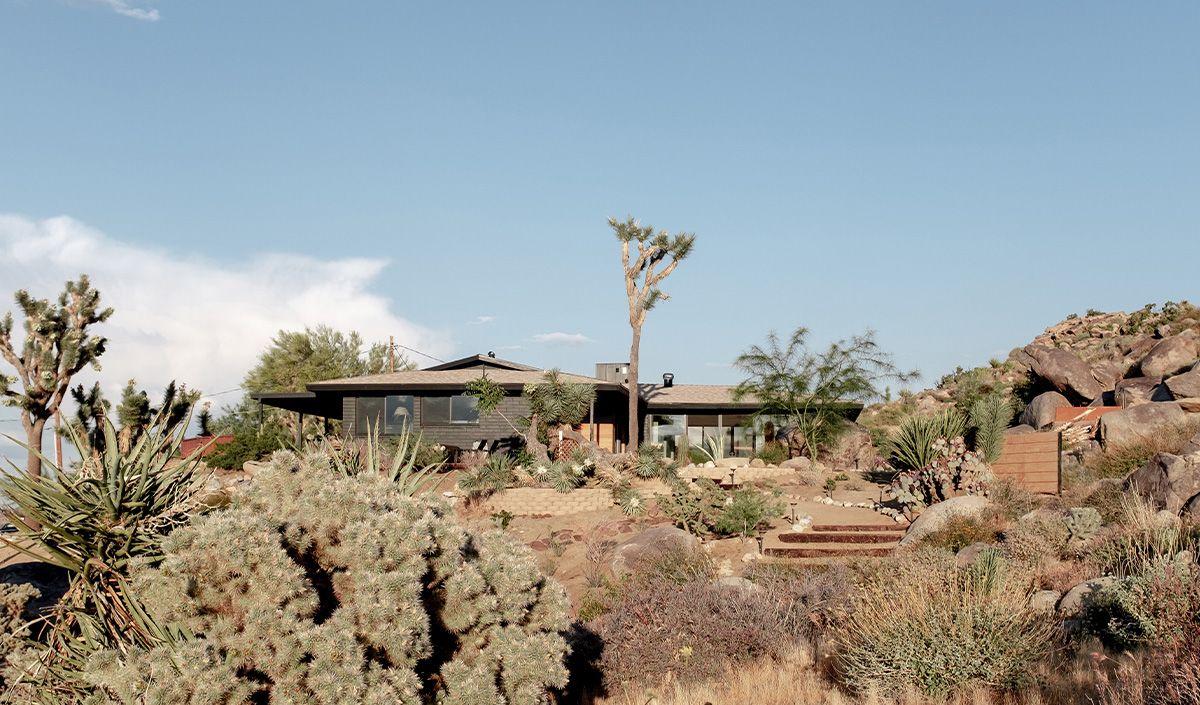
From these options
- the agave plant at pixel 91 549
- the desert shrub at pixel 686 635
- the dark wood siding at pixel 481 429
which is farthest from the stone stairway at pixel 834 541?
the dark wood siding at pixel 481 429

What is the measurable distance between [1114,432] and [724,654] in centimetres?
1739

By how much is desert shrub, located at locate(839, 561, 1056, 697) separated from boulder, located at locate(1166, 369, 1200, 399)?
20753mm

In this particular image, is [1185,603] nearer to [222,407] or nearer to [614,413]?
[614,413]

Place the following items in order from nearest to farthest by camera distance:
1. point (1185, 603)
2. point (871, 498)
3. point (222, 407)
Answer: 1. point (1185, 603)
2. point (871, 498)
3. point (222, 407)

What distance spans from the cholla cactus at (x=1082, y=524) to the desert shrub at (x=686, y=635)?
601 cm

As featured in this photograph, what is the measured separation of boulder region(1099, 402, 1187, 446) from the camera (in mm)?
21562

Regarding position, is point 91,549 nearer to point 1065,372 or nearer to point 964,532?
point 964,532

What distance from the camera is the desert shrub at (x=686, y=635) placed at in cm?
900

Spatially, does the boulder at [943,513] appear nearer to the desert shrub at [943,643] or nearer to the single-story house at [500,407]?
the desert shrub at [943,643]

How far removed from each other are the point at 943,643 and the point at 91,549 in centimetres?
681

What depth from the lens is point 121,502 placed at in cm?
542

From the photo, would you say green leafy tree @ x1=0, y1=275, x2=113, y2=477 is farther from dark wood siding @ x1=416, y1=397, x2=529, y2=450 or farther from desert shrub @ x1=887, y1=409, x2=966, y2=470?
desert shrub @ x1=887, y1=409, x2=966, y2=470

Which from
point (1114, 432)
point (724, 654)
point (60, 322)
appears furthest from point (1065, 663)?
point (60, 322)

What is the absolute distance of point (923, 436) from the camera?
19.5 metres
